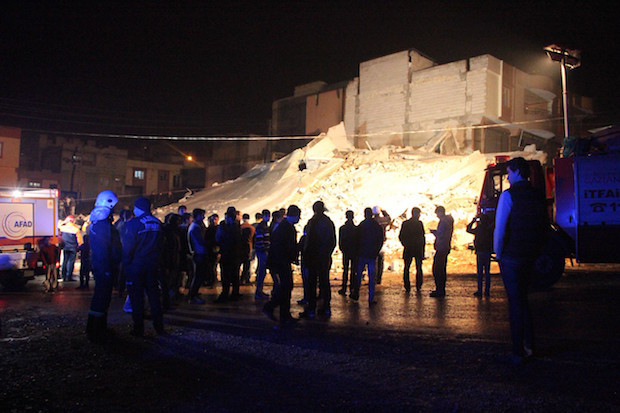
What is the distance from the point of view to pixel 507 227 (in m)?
4.30

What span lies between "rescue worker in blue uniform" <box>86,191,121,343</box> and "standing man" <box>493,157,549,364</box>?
16.4 feet

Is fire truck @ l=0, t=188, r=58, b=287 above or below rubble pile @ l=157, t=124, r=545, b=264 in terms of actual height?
below

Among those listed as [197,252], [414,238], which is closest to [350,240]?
[414,238]

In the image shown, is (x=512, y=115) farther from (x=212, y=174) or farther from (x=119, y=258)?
(x=119, y=258)

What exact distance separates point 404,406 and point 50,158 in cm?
5778

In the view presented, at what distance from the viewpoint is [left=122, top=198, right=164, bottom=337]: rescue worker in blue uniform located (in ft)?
19.5

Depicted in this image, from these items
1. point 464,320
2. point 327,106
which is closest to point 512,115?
point 327,106

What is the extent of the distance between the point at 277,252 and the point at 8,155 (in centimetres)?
4121

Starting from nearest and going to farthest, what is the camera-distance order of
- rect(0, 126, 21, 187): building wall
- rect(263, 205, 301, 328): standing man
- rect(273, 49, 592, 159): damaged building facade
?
rect(263, 205, 301, 328): standing man, rect(273, 49, 592, 159): damaged building facade, rect(0, 126, 21, 187): building wall

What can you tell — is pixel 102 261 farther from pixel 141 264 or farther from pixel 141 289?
pixel 141 289

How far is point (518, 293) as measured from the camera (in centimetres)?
427

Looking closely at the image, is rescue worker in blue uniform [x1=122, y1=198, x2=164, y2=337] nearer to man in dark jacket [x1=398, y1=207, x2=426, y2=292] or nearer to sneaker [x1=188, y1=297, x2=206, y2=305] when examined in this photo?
sneaker [x1=188, y1=297, x2=206, y2=305]

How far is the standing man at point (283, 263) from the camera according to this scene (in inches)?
266

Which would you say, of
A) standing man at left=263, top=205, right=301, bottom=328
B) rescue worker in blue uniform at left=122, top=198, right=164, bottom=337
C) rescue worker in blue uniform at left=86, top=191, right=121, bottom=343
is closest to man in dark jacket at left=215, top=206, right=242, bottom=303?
standing man at left=263, top=205, right=301, bottom=328
